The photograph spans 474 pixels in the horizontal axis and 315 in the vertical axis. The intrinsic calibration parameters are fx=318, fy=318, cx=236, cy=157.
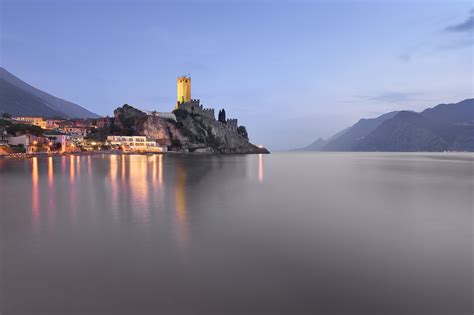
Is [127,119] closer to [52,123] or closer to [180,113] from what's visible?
[180,113]

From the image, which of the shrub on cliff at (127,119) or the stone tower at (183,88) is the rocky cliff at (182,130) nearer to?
the shrub on cliff at (127,119)

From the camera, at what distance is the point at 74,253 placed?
32.7ft

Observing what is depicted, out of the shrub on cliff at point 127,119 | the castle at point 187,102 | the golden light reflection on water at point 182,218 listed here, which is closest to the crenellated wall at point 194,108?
the castle at point 187,102

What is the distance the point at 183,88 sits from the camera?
156625 mm

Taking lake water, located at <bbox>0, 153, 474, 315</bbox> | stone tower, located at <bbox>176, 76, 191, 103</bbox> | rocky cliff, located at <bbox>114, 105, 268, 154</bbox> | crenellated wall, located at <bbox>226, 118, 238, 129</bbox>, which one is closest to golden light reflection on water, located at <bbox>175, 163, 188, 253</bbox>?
lake water, located at <bbox>0, 153, 474, 315</bbox>

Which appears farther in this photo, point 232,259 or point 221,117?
point 221,117

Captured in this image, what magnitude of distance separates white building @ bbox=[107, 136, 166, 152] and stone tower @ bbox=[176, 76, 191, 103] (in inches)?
1455

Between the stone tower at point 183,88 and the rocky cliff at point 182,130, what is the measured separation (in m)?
11.8

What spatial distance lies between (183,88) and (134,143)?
45.2m

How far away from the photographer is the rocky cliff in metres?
130

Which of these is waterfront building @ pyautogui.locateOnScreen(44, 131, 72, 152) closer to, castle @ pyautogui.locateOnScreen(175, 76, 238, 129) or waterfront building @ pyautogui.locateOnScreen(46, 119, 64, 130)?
waterfront building @ pyautogui.locateOnScreen(46, 119, 64, 130)

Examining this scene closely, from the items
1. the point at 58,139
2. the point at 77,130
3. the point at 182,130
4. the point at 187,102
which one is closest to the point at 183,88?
the point at 187,102

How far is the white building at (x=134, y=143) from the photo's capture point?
121062 millimetres

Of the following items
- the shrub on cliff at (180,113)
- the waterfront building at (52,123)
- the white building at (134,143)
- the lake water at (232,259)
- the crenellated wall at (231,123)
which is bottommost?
the lake water at (232,259)
